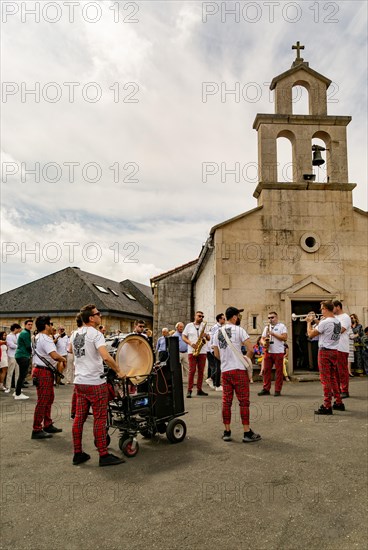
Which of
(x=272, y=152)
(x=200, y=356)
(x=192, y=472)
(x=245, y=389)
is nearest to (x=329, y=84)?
(x=272, y=152)

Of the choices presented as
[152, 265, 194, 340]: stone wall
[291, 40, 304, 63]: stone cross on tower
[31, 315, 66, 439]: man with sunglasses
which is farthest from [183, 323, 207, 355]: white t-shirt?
[152, 265, 194, 340]: stone wall

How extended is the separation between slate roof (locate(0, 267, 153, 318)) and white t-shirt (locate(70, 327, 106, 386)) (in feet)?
88.1

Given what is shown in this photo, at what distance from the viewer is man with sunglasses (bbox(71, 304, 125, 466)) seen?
563cm

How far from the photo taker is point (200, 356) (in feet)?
36.8

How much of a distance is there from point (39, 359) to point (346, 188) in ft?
42.7

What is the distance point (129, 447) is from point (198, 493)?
1.66 meters

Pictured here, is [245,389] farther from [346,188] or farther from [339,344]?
[346,188]

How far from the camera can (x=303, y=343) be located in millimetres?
16766

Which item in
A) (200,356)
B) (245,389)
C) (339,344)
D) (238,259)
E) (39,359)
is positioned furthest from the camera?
(238,259)

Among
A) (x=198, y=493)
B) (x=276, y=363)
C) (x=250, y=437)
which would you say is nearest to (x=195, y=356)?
(x=276, y=363)

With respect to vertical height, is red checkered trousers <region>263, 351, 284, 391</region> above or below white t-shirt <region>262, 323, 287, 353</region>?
below

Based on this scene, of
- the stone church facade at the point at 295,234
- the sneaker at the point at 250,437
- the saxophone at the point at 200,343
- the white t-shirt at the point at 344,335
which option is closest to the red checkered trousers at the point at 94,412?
the sneaker at the point at 250,437

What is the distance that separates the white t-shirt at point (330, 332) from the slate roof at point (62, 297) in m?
25.5

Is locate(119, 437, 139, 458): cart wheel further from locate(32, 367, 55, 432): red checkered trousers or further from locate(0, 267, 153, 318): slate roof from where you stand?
locate(0, 267, 153, 318): slate roof
